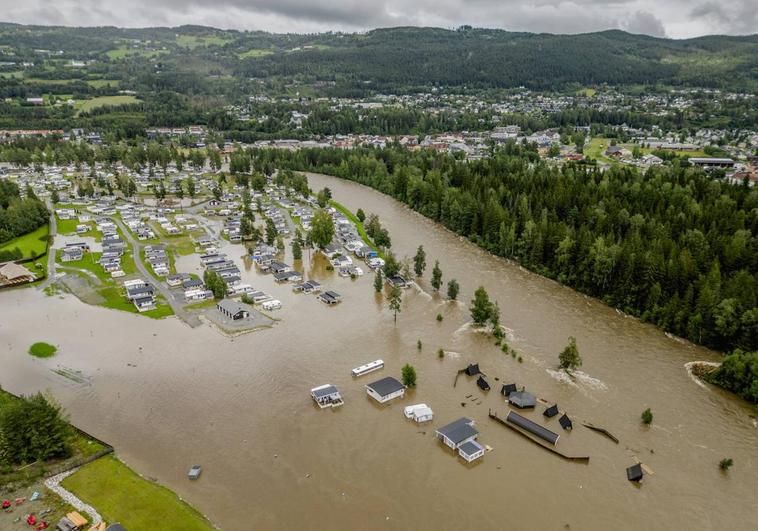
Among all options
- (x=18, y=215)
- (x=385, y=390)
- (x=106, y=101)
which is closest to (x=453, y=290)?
(x=385, y=390)

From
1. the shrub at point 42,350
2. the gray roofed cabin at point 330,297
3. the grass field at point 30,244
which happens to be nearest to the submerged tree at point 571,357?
the gray roofed cabin at point 330,297

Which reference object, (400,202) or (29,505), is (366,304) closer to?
(29,505)

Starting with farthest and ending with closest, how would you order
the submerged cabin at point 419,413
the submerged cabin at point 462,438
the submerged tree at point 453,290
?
1. the submerged tree at point 453,290
2. the submerged cabin at point 419,413
3. the submerged cabin at point 462,438

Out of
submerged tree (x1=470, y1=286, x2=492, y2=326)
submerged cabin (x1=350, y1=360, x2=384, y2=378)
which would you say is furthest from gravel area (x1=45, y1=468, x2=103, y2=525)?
submerged tree (x1=470, y1=286, x2=492, y2=326)

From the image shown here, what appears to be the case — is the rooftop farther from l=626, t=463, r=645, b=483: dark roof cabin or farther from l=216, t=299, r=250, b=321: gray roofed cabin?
l=216, t=299, r=250, b=321: gray roofed cabin

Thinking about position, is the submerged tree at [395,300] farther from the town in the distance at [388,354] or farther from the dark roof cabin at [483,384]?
the dark roof cabin at [483,384]

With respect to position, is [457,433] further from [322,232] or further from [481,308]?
[322,232]
